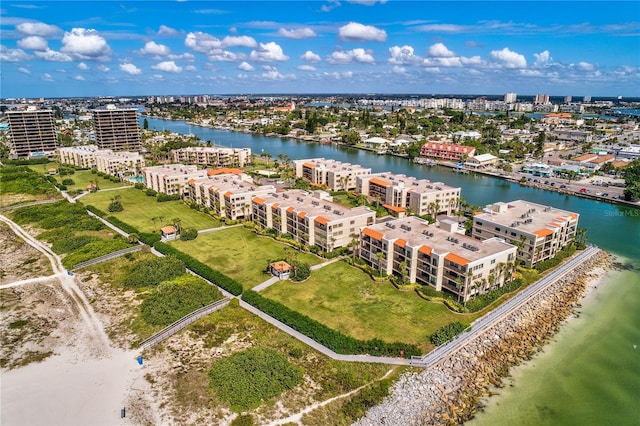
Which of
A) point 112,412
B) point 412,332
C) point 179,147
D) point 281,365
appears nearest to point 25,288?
point 112,412

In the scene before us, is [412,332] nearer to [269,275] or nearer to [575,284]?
[269,275]

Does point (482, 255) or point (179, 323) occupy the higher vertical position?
point (482, 255)

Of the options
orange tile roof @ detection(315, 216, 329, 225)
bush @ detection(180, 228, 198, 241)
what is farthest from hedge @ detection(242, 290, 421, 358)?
bush @ detection(180, 228, 198, 241)

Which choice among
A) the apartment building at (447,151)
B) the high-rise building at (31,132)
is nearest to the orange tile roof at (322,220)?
the apartment building at (447,151)

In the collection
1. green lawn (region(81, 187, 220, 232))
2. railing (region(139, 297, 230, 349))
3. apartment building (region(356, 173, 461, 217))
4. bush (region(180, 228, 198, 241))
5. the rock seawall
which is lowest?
the rock seawall

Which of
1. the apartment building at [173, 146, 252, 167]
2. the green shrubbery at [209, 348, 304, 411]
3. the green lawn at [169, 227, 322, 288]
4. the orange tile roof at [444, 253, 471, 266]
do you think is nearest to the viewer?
the green shrubbery at [209, 348, 304, 411]

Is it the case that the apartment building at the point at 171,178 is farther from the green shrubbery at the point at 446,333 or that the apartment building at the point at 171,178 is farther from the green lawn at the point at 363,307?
the green shrubbery at the point at 446,333

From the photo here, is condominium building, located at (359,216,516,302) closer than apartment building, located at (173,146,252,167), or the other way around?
condominium building, located at (359,216,516,302)

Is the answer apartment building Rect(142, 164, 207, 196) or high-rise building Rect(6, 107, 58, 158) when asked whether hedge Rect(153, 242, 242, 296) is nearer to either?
apartment building Rect(142, 164, 207, 196)
